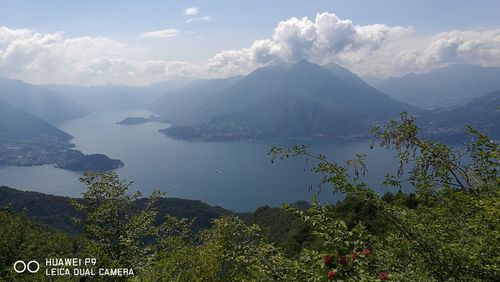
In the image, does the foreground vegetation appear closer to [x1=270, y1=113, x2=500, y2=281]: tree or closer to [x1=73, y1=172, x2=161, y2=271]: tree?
[x1=270, y1=113, x2=500, y2=281]: tree

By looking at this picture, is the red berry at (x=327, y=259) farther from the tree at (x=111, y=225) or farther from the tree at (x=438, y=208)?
the tree at (x=111, y=225)

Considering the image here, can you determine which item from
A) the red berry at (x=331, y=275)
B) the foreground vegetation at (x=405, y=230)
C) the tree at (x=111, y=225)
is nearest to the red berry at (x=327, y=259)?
the foreground vegetation at (x=405, y=230)

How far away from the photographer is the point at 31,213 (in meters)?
93.5

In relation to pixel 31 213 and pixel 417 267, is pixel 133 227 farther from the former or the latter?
pixel 31 213

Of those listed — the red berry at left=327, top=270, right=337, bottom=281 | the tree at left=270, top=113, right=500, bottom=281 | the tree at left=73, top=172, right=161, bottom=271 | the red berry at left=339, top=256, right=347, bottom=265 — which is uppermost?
the tree at left=270, top=113, right=500, bottom=281

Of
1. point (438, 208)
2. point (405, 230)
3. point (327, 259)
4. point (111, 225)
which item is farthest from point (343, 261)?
point (111, 225)

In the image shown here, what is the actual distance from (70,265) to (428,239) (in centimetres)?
1146

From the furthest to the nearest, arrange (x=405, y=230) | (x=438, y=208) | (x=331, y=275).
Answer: (x=438, y=208) → (x=405, y=230) → (x=331, y=275)

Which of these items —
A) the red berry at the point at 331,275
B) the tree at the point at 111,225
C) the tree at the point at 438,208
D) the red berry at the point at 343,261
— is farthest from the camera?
the tree at the point at 111,225

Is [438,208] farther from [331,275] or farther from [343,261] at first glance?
[331,275]

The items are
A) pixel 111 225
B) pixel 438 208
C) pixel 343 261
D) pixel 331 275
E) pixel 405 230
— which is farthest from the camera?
pixel 111 225

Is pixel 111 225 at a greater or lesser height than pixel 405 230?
lesser

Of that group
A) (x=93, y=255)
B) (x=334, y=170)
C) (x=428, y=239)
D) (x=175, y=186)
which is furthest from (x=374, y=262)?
(x=175, y=186)

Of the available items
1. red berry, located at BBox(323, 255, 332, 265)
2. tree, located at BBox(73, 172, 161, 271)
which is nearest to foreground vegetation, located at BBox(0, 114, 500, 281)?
red berry, located at BBox(323, 255, 332, 265)
